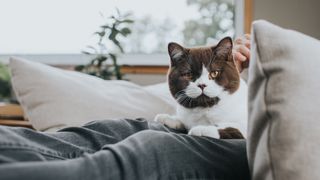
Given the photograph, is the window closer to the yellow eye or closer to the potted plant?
the potted plant

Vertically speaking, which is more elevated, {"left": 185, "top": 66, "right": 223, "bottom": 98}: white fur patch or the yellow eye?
the yellow eye

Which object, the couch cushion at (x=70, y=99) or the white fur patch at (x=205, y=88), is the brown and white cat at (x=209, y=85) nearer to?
the white fur patch at (x=205, y=88)

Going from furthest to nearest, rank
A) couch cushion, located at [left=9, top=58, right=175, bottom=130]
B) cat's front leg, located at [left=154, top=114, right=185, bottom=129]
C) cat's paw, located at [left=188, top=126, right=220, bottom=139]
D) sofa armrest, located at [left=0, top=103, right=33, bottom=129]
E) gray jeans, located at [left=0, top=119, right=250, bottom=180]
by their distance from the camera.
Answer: sofa armrest, located at [left=0, top=103, right=33, bottom=129], couch cushion, located at [left=9, top=58, right=175, bottom=130], cat's front leg, located at [left=154, top=114, right=185, bottom=129], cat's paw, located at [left=188, top=126, right=220, bottom=139], gray jeans, located at [left=0, top=119, right=250, bottom=180]

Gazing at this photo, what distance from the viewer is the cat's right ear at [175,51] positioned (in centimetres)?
92

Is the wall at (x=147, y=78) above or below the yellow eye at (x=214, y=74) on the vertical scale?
below

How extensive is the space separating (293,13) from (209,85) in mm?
1018

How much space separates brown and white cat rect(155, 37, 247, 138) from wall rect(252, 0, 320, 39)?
921mm

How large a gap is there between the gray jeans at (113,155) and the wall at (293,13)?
110 cm

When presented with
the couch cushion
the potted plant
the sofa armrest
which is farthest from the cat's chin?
the sofa armrest

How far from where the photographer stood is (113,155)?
60 centimetres

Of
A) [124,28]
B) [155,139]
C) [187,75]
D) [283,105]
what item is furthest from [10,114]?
[283,105]

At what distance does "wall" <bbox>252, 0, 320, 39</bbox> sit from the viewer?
171 cm

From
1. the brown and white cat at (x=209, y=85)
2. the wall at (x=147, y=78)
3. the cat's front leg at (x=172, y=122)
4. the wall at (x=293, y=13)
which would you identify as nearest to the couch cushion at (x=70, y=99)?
the cat's front leg at (x=172, y=122)

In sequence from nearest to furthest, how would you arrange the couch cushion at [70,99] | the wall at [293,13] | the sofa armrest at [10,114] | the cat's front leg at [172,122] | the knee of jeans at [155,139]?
the knee of jeans at [155,139]
the cat's front leg at [172,122]
the couch cushion at [70,99]
the wall at [293,13]
the sofa armrest at [10,114]
